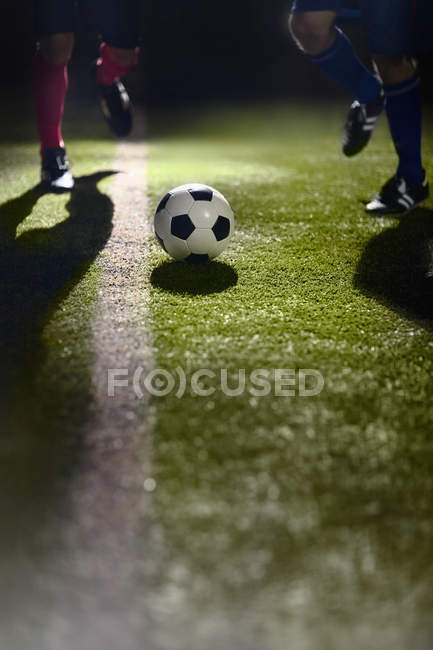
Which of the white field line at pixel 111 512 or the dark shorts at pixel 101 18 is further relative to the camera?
the dark shorts at pixel 101 18

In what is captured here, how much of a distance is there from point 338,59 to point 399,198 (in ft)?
2.80

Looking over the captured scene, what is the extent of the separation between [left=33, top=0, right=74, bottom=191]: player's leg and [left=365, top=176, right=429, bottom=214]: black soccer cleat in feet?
5.05

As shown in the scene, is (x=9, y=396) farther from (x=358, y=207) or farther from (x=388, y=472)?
(x=358, y=207)

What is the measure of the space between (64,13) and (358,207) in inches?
67.6

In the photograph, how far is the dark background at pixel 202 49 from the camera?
9.53 m

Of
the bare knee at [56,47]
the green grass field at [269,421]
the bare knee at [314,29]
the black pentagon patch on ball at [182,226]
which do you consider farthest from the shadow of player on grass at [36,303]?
the bare knee at [314,29]

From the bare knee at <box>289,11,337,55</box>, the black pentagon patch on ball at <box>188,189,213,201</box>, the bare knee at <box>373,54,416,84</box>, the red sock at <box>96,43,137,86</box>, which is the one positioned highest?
the bare knee at <box>289,11,337,55</box>

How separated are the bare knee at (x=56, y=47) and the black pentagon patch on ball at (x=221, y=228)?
1.57 meters

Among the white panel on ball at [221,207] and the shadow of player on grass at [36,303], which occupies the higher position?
the white panel on ball at [221,207]

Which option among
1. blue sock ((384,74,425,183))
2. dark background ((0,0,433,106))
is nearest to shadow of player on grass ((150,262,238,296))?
blue sock ((384,74,425,183))

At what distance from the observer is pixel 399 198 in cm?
264

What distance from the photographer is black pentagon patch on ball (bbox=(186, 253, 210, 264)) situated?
2.01m

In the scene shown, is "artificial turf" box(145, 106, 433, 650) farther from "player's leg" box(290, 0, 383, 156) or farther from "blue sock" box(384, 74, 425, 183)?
"player's leg" box(290, 0, 383, 156)

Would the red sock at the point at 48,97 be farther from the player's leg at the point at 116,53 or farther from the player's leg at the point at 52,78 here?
the player's leg at the point at 116,53
